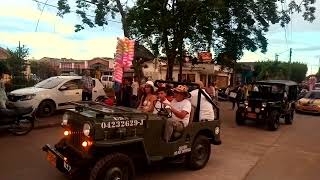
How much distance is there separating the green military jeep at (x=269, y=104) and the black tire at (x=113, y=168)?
10136 mm

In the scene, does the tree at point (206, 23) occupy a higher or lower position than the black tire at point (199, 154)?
higher

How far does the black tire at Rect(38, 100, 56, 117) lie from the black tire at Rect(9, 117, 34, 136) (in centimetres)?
299

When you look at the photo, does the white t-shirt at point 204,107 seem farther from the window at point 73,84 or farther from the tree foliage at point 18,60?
the tree foliage at point 18,60

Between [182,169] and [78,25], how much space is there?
40.1 ft

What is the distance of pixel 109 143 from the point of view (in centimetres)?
618

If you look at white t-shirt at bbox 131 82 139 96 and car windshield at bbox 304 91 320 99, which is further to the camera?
car windshield at bbox 304 91 320 99

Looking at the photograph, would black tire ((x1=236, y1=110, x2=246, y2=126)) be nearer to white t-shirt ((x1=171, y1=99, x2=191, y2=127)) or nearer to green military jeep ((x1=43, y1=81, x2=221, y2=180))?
white t-shirt ((x1=171, y1=99, x2=191, y2=127))

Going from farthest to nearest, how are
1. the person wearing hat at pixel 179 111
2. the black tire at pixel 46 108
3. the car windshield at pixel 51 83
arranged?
the car windshield at pixel 51 83, the black tire at pixel 46 108, the person wearing hat at pixel 179 111

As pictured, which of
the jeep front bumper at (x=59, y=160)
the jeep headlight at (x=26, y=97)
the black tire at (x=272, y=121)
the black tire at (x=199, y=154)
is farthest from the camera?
the black tire at (x=272, y=121)

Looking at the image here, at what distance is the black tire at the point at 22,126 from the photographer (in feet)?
37.2

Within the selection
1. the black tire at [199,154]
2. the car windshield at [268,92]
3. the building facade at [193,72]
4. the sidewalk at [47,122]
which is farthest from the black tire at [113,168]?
the building facade at [193,72]

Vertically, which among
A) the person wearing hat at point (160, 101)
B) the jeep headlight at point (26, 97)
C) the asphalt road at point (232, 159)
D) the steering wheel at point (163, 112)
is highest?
the person wearing hat at point (160, 101)

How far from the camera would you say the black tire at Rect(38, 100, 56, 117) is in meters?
14.7

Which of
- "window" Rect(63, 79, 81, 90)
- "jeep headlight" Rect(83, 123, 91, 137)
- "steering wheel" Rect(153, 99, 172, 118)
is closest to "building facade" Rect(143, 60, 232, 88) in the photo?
"window" Rect(63, 79, 81, 90)
